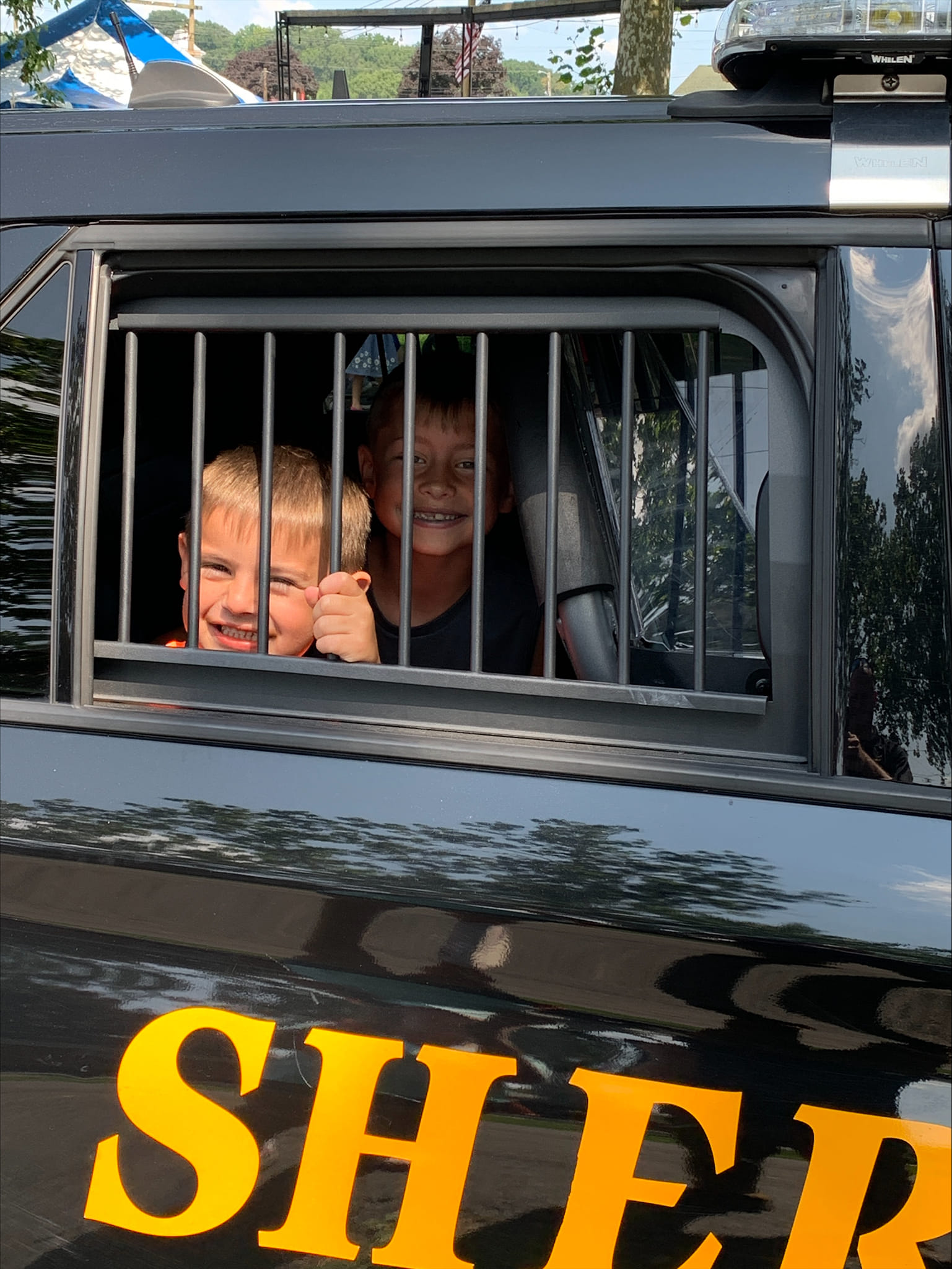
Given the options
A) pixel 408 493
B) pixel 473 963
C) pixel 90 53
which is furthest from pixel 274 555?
pixel 90 53

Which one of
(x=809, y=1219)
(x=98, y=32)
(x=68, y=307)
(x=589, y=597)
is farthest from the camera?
(x=98, y=32)

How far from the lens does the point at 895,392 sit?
1057mm

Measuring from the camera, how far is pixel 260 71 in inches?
1035

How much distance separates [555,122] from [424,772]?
0.65 m

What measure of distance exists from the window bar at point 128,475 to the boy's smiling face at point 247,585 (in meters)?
0.26

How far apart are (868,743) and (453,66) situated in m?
14.0

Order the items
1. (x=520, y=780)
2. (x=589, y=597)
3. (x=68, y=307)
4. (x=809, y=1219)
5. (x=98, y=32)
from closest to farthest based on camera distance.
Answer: (x=809, y=1219)
(x=520, y=780)
(x=68, y=307)
(x=589, y=597)
(x=98, y=32)

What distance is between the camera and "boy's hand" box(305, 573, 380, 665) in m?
1.45

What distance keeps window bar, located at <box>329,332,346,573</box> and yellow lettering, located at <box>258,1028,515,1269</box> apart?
1.66 ft

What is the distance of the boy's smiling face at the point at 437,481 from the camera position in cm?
180

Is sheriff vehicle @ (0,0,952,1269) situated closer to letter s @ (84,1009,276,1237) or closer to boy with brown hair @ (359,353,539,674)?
letter s @ (84,1009,276,1237)

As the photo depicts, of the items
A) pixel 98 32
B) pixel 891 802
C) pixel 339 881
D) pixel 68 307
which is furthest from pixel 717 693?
pixel 98 32

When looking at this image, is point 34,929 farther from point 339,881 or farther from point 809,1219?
point 809,1219

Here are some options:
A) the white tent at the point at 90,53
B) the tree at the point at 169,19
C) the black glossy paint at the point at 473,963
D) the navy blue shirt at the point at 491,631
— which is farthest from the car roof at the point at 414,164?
the tree at the point at 169,19
